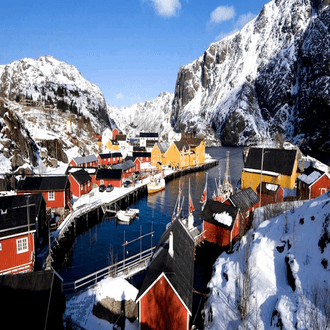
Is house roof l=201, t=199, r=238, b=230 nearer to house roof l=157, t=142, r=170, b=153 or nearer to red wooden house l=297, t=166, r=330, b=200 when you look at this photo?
red wooden house l=297, t=166, r=330, b=200

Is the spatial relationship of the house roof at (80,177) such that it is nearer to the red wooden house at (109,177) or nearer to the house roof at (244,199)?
the red wooden house at (109,177)

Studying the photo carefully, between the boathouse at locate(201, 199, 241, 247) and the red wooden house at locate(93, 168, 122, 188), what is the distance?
2562 cm

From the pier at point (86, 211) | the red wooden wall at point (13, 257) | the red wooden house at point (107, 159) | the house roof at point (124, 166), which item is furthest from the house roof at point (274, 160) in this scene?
the red wooden house at point (107, 159)

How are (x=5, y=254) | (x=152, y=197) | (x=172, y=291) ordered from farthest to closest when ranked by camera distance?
(x=152, y=197), (x=5, y=254), (x=172, y=291)

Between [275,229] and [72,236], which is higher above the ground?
[275,229]

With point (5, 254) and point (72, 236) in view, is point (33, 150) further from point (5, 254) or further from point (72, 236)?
point (5, 254)

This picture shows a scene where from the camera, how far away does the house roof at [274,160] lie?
39594 mm

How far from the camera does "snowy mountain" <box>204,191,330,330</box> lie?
11.1 m

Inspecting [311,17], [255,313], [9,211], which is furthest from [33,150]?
[311,17]

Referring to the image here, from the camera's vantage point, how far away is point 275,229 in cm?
1762

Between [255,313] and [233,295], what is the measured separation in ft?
7.77

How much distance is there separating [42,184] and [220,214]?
23.8 metres

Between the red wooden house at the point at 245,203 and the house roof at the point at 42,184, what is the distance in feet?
71.8

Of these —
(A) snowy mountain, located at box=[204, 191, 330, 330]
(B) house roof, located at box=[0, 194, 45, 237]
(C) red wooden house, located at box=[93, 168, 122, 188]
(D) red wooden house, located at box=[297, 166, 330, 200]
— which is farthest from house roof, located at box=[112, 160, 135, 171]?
(A) snowy mountain, located at box=[204, 191, 330, 330]
